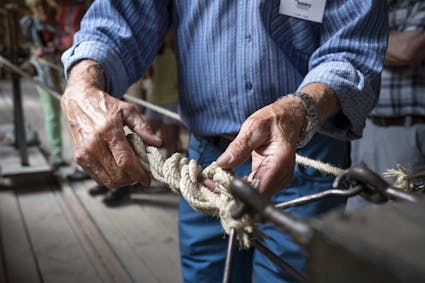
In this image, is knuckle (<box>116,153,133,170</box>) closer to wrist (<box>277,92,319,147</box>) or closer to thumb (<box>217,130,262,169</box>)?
thumb (<box>217,130,262,169</box>)

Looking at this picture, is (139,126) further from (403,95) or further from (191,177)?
(403,95)

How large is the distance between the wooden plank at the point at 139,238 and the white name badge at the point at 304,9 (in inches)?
51.7

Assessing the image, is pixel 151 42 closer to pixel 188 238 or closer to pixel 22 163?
pixel 188 238

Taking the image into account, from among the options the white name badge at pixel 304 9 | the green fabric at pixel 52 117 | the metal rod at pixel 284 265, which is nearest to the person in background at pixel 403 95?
the white name badge at pixel 304 9

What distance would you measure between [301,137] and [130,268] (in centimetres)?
144

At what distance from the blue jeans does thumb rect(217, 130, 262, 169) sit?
35 centimetres

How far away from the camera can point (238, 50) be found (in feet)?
3.15

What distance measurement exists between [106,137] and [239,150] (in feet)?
0.68

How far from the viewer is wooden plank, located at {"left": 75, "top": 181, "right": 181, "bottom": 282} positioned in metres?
1.97

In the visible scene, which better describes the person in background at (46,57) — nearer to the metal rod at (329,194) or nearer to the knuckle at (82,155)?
the knuckle at (82,155)

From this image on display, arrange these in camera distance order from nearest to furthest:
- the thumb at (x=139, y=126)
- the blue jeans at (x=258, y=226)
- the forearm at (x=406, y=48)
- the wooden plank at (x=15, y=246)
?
the thumb at (x=139, y=126), the blue jeans at (x=258, y=226), the forearm at (x=406, y=48), the wooden plank at (x=15, y=246)

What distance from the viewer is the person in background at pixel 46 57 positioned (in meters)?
3.02

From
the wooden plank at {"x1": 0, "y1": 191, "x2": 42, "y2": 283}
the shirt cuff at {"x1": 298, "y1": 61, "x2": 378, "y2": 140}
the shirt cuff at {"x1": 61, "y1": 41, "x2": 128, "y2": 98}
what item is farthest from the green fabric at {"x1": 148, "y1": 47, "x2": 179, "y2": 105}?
the shirt cuff at {"x1": 298, "y1": 61, "x2": 378, "y2": 140}

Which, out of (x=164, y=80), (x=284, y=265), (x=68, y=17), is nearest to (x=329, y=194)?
(x=284, y=265)
